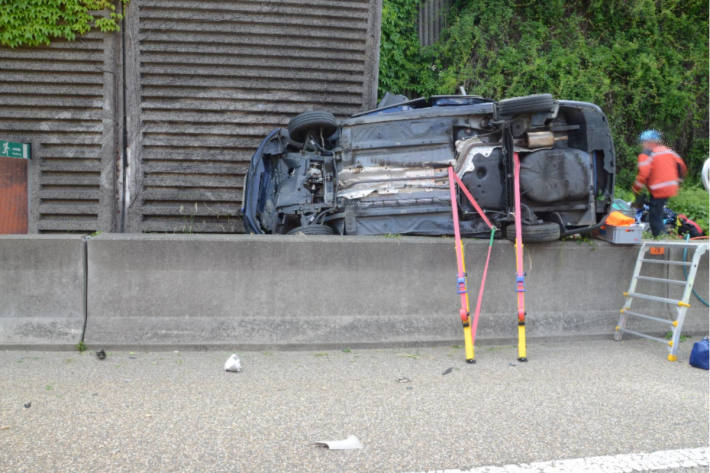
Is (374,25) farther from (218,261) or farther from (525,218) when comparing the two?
(218,261)

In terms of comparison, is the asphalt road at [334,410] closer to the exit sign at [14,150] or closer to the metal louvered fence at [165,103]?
the metal louvered fence at [165,103]

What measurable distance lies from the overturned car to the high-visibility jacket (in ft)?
5.30

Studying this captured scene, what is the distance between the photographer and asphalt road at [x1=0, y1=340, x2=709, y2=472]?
2686 millimetres

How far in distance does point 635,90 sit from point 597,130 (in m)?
6.53

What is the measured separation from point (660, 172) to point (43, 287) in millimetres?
6921

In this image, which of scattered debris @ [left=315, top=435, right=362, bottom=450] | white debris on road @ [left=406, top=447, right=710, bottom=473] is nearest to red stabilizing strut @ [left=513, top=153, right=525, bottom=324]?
white debris on road @ [left=406, top=447, right=710, bottom=473]

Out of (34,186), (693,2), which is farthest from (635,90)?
(34,186)

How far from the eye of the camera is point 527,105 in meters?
5.32

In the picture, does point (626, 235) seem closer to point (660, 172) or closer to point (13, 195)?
point (660, 172)

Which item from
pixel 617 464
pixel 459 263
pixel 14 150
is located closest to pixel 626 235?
pixel 459 263

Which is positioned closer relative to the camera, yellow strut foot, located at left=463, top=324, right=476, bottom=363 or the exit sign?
yellow strut foot, located at left=463, top=324, right=476, bottom=363

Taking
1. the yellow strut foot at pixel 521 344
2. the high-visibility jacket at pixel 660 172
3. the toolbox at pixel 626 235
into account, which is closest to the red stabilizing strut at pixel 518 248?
the yellow strut foot at pixel 521 344

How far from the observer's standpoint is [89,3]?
6.98 metres

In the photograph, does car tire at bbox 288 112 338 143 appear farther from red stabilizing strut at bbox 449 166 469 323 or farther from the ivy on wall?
the ivy on wall
